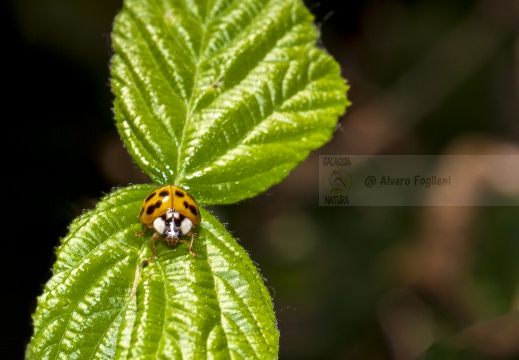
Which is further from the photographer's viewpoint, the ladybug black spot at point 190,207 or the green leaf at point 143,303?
the ladybug black spot at point 190,207

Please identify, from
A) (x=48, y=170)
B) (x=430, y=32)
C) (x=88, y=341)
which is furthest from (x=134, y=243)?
(x=430, y=32)

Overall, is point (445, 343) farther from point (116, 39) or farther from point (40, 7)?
point (40, 7)

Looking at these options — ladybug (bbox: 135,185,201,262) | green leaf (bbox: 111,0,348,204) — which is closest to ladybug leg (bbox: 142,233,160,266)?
ladybug (bbox: 135,185,201,262)

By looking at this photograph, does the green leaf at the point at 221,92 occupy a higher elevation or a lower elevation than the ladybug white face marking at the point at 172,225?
higher

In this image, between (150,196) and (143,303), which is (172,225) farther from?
(143,303)

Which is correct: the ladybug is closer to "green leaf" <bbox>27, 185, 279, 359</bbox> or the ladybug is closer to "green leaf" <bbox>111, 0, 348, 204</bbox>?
"green leaf" <bbox>27, 185, 279, 359</bbox>

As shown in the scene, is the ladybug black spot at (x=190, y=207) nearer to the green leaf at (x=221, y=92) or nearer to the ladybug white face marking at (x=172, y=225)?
the ladybug white face marking at (x=172, y=225)

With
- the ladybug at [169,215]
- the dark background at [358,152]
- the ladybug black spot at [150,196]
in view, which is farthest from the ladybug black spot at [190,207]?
the dark background at [358,152]
